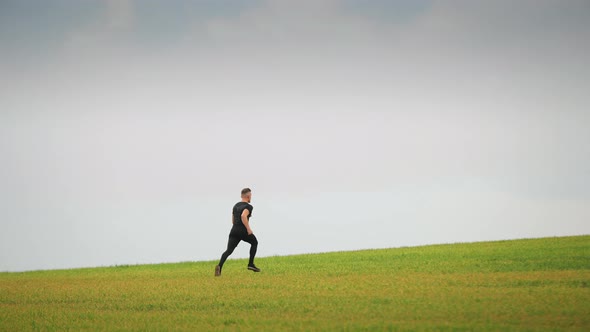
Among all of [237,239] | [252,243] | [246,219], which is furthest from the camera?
[252,243]

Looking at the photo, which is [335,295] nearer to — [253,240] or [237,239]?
[253,240]

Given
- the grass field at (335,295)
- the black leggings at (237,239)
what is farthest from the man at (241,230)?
the grass field at (335,295)

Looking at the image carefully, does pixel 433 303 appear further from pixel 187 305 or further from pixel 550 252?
pixel 550 252

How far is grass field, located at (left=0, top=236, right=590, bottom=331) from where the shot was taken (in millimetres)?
13055

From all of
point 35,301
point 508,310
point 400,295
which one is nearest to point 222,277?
point 35,301

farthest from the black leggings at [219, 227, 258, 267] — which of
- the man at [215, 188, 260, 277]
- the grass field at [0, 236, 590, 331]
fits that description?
the grass field at [0, 236, 590, 331]

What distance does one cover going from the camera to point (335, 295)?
16.5 m

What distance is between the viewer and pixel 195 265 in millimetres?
29469

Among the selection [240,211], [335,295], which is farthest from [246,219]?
[335,295]

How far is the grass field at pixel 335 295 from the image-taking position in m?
13.1

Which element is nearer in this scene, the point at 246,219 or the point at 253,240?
the point at 246,219

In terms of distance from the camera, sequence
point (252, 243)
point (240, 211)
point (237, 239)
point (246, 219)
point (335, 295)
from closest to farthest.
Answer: point (335, 295)
point (246, 219)
point (240, 211)
point (237, 239)
point (252, 243)

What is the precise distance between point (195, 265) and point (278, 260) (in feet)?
11.1

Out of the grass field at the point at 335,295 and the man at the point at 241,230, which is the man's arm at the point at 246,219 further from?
the grass field at the point at 335,295
